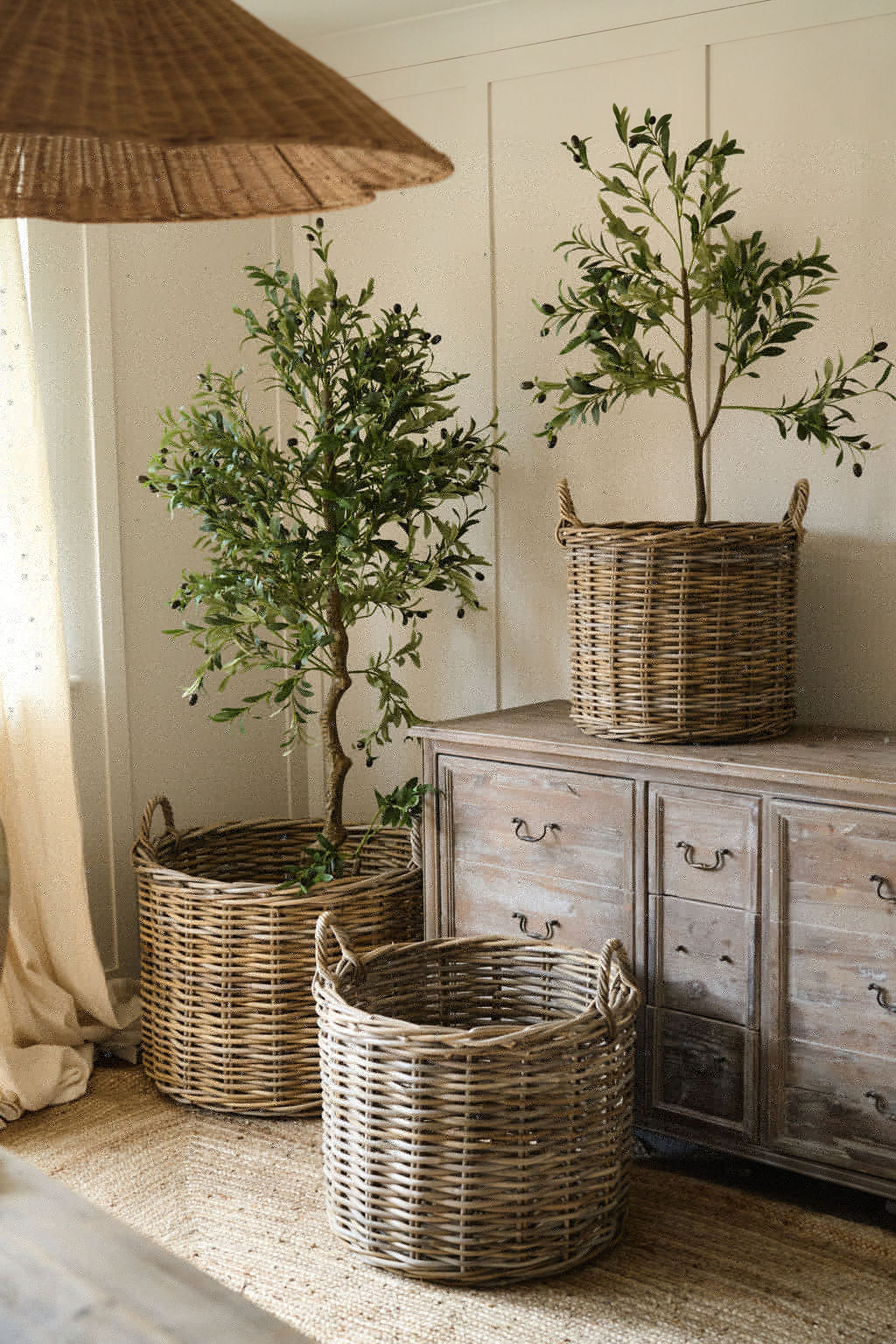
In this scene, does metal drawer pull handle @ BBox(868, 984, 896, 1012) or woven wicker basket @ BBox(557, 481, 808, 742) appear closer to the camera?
metal drawer pull handle @ BBox(868, 984, 896, 1012)

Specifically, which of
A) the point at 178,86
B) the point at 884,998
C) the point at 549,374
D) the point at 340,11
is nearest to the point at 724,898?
the point at 884,998

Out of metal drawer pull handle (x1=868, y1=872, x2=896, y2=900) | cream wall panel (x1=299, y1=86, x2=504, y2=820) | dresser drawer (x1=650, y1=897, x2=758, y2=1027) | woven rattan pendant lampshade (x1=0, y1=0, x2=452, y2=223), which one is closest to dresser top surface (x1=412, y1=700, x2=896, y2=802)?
metal drawer pull handle (x1=868, y1=872, x2=896, y2=900)

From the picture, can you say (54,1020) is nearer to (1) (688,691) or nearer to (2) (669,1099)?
(2) (669,1099)

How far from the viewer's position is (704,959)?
2.40 meters

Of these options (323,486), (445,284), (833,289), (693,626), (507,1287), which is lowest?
(507,1287)

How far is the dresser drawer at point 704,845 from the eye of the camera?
2.32 meters

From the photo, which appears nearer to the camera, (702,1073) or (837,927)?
(837,927)

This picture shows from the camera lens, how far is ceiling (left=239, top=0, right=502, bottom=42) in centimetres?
304

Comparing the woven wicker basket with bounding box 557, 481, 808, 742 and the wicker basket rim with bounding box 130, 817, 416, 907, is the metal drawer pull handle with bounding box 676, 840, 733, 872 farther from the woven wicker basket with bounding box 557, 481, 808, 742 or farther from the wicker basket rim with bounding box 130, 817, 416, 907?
the wicker basket rim with bounding box 130, 817, 416, 907

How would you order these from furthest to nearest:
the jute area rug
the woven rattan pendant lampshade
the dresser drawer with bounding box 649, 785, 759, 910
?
the dresser drawer with bounding box 649, 785, 759, 910
the jute area rug
the woven rattan pendant lampshade

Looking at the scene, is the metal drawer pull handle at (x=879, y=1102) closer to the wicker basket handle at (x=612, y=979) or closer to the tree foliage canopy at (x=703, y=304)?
the wicker basket handle at (x=612, y=979)

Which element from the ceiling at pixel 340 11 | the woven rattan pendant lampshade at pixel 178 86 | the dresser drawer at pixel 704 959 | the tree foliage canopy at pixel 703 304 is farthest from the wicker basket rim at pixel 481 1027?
the ceiling at pixel 340 11

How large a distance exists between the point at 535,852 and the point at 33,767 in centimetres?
114

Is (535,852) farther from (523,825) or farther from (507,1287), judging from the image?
(507,1287)
